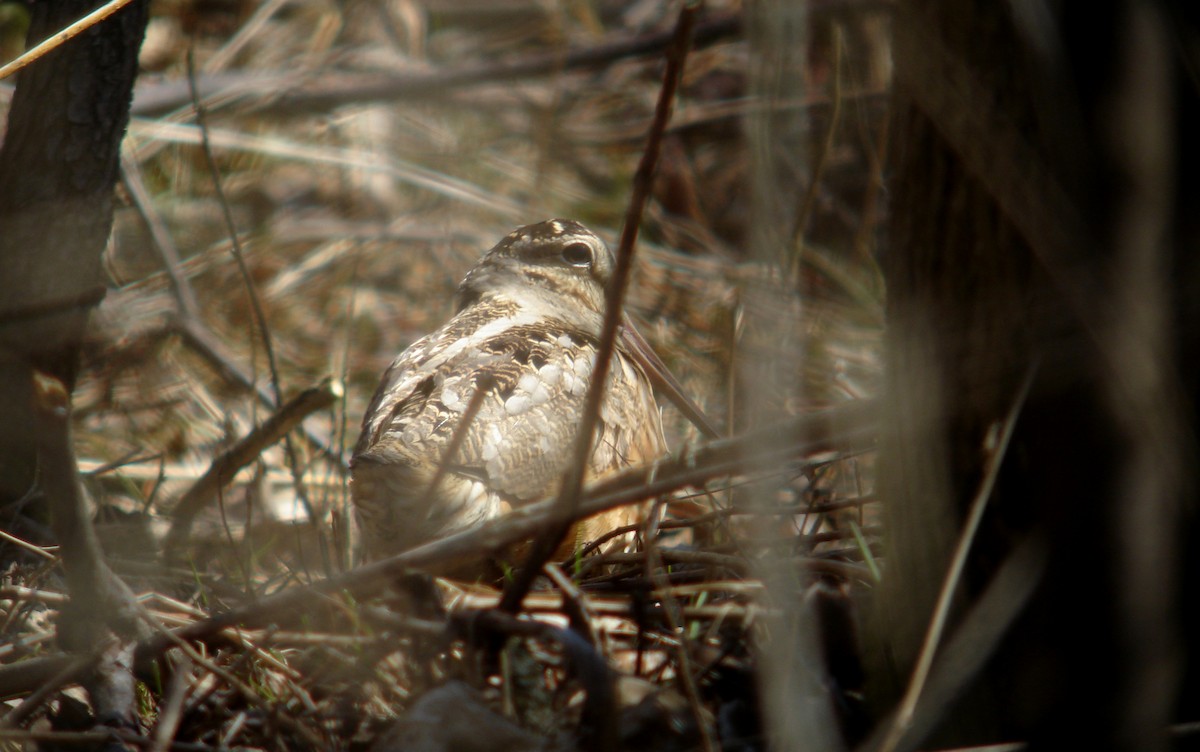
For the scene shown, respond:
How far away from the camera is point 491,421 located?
2992mm

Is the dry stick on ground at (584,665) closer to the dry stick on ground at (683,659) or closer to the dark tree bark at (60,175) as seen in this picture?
the dry stick on ground at (683,659)

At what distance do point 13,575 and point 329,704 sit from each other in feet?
3.82

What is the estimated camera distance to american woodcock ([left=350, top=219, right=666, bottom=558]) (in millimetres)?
2773

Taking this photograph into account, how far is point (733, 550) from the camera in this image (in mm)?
2613

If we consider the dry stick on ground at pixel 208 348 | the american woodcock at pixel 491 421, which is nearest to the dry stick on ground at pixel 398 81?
the dry stick on ground at pixel 208 348

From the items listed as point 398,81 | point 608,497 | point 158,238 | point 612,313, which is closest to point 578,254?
point 158,238

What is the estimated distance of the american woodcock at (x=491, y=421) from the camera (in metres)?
2.77

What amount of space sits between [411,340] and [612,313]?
457 cm

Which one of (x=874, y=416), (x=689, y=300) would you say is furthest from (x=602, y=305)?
(x=874, y=416)

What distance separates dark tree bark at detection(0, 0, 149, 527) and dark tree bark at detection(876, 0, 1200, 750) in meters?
1.89

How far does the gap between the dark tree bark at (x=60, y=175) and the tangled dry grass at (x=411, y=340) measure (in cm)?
37

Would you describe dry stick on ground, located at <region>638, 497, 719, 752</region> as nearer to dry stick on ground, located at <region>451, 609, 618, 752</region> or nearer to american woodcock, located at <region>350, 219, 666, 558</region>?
dry stick on ground, located at <region>451, 609, 618, 752</region>

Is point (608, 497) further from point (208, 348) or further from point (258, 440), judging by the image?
point (208, 348)

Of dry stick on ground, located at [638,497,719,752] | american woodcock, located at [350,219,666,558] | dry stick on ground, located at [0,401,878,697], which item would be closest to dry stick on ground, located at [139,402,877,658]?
dry stick on ground, located at [0,401,878,697]
